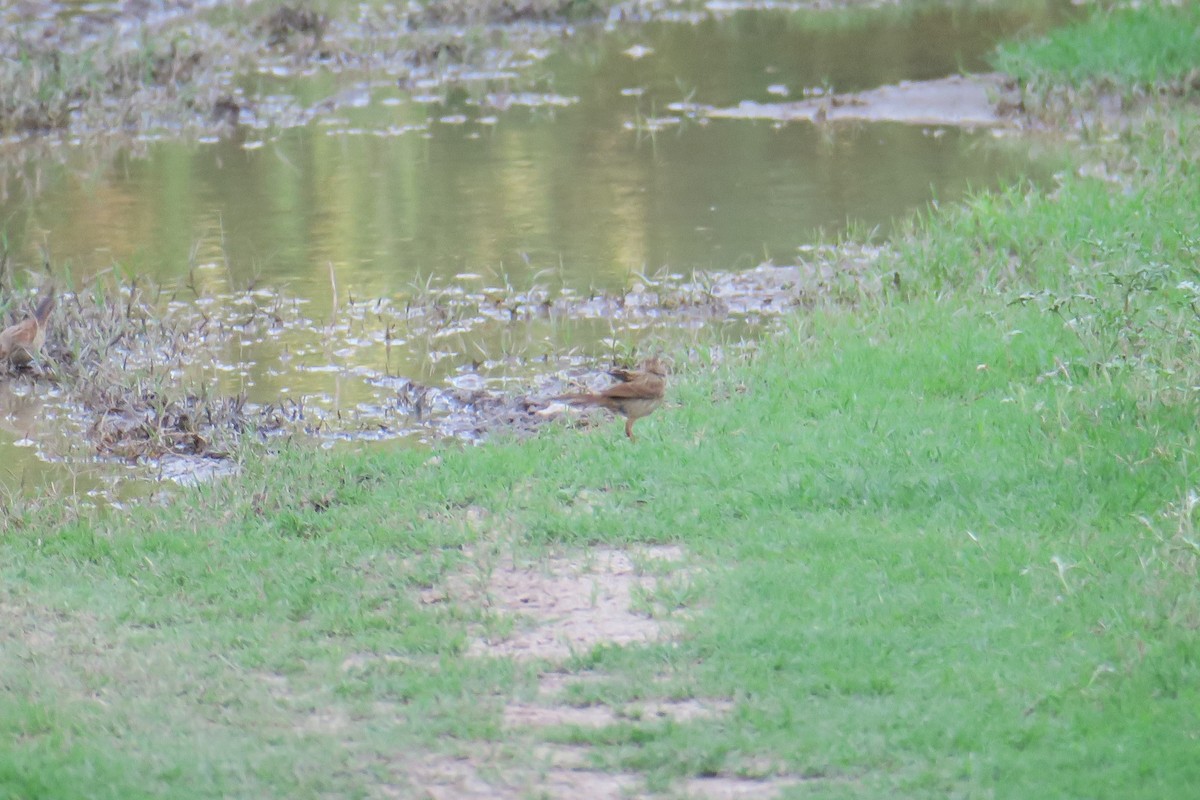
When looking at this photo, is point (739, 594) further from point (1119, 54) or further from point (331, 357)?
point (1119, 54)

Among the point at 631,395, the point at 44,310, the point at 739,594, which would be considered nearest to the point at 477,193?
the point at 44,310

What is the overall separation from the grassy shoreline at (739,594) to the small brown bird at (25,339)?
7.91 ft

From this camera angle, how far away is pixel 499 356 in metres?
8.84

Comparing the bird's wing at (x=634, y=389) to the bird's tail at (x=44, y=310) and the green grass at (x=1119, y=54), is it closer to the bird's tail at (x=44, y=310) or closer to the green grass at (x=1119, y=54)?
the bird's tail at (x=44, y=310)

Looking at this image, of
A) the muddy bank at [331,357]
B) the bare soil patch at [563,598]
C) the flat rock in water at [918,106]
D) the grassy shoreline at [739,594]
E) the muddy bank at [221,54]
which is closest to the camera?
the grassy shoreline at [739,594]

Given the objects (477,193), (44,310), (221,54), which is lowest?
(44,310)

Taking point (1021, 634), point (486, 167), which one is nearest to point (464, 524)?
point (1021, 634)

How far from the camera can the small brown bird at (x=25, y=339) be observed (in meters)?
8.51

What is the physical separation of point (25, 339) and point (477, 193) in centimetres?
476

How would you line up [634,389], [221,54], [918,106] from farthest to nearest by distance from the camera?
[221,54], [918,106], [634,389]

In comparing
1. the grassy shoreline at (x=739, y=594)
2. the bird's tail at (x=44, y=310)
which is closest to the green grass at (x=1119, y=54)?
the grassy shoreline at (x=739, y=594)

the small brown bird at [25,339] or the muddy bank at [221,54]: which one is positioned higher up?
the muddy bank at [221,54]

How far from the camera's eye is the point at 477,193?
12.5 meters

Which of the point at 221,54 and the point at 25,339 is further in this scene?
the point at 221,54
